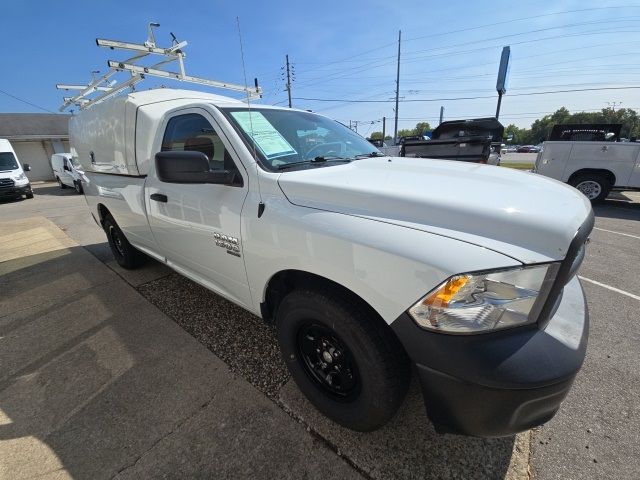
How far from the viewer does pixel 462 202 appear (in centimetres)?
145

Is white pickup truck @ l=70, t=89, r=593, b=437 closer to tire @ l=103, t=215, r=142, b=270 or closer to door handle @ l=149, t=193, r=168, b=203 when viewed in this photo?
door handle @ l=149, t=193, r=168, b=203

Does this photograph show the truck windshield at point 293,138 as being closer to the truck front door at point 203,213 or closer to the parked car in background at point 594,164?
the truck front door at point 203,213

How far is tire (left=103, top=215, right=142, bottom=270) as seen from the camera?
4.22 metres

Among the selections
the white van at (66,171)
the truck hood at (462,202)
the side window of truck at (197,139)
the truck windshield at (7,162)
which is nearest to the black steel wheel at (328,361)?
the truck hood at (462,202)

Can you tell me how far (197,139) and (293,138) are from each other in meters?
0.78

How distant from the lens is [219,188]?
7.16 feet

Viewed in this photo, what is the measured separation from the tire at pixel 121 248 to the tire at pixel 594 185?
10277 mm

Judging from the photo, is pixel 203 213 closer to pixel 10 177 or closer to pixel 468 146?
pixel 468 146

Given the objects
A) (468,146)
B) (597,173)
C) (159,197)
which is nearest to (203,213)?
(159,197)

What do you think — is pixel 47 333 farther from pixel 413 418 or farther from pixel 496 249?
pixel 496 249

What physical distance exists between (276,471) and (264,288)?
992mm

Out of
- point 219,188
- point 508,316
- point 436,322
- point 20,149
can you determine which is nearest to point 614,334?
point 508,316

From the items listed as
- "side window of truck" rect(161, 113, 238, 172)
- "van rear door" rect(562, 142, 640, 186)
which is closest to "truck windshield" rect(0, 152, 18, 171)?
"side window of truck" rect(161, 113, 238, 172)

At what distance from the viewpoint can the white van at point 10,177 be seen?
1303cm
